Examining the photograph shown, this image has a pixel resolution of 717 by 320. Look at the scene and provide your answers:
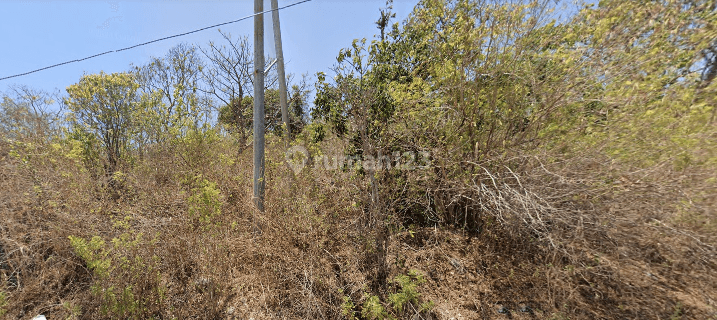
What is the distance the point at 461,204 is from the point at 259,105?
2910mm

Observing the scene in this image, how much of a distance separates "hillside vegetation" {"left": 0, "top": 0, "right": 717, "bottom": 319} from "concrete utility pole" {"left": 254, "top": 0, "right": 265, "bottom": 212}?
0.28 m

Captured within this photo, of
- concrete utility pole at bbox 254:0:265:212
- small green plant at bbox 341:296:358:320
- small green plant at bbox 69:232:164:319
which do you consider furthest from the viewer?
concrete utility pole at bbox 254:0:265:212

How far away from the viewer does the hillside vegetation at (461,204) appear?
184 cm

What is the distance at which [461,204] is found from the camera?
286 centimetres

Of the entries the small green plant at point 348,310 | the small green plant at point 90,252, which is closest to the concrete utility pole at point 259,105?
the small green plant at point 90,252

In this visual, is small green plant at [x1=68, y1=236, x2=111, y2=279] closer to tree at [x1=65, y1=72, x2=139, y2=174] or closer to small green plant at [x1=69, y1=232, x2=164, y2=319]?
small green plant at [x1=69, y1=232, x2=164, y2=319]

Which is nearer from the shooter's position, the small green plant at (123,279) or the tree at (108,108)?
the small green plant at (123,279)

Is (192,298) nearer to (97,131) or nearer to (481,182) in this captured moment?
(481,182)

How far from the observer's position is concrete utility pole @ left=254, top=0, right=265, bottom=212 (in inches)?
108

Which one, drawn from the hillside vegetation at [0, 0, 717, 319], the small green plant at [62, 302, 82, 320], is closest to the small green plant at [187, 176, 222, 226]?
the hillside vegetation at [0, 0, 717, 319]

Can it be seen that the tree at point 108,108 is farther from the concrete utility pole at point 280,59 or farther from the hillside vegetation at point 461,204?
the concrete utility pole at point 280,59

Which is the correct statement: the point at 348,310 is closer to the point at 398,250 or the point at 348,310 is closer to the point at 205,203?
the point at 398,250

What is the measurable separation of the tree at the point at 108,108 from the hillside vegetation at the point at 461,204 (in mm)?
1205

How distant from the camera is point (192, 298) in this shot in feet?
7.00
